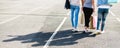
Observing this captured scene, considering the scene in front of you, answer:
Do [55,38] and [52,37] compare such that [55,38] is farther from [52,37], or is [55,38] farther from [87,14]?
[87,14]

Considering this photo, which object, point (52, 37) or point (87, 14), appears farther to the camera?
point (87, 14)

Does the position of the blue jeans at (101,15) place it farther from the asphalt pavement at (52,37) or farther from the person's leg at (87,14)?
the asphalt pavement at (52,37)

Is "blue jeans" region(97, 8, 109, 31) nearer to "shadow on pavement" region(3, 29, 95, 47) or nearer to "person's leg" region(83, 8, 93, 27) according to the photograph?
"person's leg" region(83, 8, 93, 27)

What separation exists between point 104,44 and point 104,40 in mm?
738

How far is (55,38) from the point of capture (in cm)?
1130

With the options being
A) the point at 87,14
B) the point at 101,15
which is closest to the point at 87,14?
the point at 87,14

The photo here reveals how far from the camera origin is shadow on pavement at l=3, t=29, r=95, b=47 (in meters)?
10.5

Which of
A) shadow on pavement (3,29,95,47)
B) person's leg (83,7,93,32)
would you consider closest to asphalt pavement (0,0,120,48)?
shadow on pavement (3,29,95,47)

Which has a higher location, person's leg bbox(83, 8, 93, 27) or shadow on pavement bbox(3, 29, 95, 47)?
person's leg bbox(83, 8, 93, 27)

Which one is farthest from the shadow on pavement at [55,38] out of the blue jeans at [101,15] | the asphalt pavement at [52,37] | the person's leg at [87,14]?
the blue jeans at [101,15]

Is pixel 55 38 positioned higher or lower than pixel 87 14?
lower

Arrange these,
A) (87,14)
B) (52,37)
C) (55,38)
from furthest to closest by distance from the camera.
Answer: (87,14) < (52,37) < (55,38)

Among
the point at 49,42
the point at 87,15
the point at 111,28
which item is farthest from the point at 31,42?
the point at 111,28

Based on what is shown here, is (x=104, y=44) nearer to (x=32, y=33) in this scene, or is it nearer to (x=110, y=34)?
(x=110, y=34)
